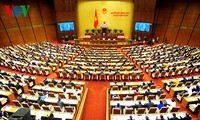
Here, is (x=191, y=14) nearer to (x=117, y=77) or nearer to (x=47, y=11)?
(x=117, y=77)

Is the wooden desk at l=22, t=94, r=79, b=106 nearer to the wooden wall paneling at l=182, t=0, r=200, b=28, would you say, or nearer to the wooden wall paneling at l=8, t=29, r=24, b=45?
the wooden wall paneling at l=8, t=29, r=24, b=45

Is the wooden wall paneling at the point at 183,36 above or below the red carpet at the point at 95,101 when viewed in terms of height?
above

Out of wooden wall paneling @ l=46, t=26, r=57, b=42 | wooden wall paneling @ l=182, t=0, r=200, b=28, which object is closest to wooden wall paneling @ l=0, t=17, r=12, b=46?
wooden wall paneling @ l=46, t=26, r=57, b=42

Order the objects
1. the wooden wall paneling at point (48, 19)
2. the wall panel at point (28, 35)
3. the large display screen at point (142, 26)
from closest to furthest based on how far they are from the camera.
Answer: the wall panel at point (28, 35), the wooden wall paneling at point (48, 19), the large display screen at point (142, 26)

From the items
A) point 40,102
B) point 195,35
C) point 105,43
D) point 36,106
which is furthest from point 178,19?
point 36,106

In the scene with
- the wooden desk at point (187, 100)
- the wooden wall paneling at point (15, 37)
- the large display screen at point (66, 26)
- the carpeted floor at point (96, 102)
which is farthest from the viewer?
the large display screen at point (66, 26)

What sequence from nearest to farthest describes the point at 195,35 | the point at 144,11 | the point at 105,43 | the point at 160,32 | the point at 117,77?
the point at 117,77 → the point at 195,35 → the point at 105,43 → the point at 144,11 → the point at 160,32

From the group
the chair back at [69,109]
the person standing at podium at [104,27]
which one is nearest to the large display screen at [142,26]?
the person standing at podium at [104,27]

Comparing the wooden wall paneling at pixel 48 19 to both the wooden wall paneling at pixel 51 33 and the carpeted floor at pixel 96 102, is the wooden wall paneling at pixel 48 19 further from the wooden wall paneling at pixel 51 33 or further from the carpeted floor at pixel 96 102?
the carpeted floor at pixel 96 102

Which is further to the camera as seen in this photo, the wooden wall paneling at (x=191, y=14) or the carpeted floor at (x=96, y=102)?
the wooden wall paneling at (x=191, y=14)

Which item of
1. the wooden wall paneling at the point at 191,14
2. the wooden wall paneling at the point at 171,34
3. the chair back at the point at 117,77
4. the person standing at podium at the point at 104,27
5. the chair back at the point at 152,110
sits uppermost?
the wooden wall paneling at the point at 191,14

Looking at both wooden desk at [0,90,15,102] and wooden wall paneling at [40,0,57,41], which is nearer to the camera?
wooden desk at [0,90,15,102]

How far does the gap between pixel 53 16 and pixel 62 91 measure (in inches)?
772

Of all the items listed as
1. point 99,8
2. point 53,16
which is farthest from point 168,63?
point 53,16
